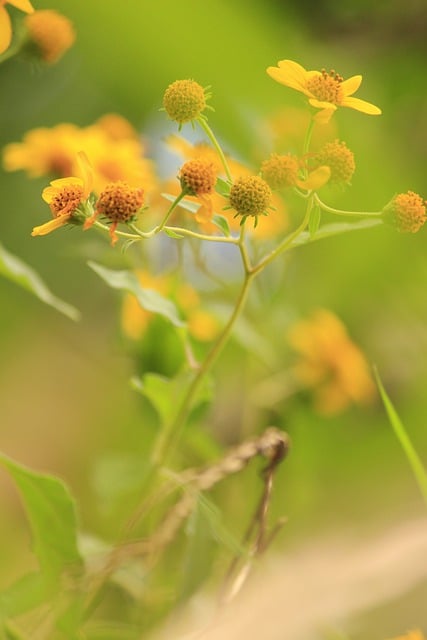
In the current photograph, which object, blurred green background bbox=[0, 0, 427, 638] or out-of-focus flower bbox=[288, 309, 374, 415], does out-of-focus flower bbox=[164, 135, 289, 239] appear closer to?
blurred green background bbox=[0, 0, 427, 638]

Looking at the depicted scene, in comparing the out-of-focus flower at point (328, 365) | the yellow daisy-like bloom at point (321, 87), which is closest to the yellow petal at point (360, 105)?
the yellow daisy-like bloom at point (321, 87)

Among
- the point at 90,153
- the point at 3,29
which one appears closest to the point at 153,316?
the point at 90,153

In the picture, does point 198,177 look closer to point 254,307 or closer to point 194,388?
point 194,388

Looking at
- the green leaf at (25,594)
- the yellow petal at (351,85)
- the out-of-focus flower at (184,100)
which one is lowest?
the green leaf at (25,594)

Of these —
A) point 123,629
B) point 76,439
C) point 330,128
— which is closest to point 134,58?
point 330,128

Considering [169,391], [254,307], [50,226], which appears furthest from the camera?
[254,307]

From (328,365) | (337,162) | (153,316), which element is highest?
(337,162)

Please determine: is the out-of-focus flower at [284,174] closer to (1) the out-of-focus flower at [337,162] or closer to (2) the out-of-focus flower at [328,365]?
(1) the out-of-focus flower at [337,162]
